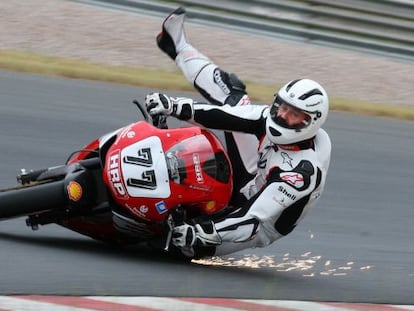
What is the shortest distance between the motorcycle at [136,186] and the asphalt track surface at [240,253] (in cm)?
24

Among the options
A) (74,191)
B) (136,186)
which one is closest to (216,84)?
(136,186)

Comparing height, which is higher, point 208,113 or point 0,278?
point 208,113

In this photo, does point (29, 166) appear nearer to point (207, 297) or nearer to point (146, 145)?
point (146, 145)

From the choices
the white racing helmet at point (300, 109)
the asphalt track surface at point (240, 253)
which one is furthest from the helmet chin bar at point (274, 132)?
the asphalt track surface at point (240, 253)

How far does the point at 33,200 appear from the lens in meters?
6.00

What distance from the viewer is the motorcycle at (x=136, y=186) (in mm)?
6020

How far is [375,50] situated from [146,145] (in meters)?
7.74

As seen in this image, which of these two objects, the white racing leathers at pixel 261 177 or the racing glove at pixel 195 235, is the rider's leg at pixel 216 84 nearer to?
the white racing leathers at pixel 261 177

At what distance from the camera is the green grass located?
1100 cm

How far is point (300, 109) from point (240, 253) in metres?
1.42

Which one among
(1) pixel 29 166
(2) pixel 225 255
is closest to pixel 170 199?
(2) pixel 225 255

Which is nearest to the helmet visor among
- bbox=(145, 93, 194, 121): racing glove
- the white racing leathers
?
the white racing leathers

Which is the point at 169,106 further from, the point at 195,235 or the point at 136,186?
the point at 195,235

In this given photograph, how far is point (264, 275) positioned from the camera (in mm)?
6355
